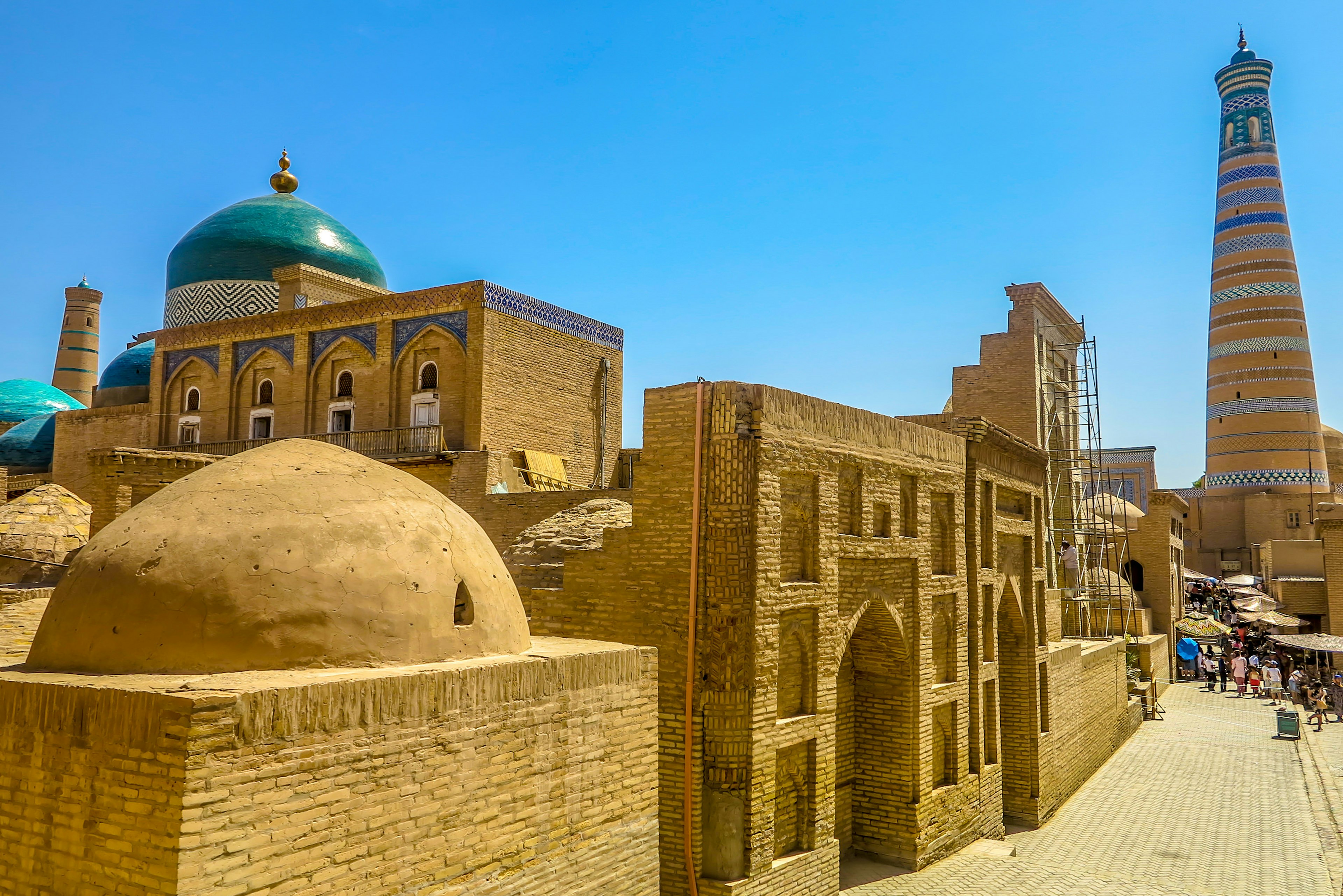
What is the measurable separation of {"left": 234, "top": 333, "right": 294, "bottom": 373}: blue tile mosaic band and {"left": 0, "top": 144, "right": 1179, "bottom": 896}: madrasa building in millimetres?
5139

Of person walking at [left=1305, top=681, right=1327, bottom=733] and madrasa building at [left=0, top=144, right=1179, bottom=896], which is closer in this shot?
madrasa building at [left=0, top=144, right=1179, bottom=896]

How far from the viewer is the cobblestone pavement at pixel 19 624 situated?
759 centimetres

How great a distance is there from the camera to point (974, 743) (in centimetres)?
1251

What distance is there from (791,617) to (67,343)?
42684 mm

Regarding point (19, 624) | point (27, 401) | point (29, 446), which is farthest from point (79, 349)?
point (19, 624)

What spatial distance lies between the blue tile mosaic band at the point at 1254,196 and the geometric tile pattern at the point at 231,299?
37444 millimetres

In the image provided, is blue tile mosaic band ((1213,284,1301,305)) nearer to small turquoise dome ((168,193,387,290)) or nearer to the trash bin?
the trash bin

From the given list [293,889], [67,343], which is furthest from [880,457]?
[67,343]

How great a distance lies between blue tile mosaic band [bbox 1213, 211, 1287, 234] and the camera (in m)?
40.7

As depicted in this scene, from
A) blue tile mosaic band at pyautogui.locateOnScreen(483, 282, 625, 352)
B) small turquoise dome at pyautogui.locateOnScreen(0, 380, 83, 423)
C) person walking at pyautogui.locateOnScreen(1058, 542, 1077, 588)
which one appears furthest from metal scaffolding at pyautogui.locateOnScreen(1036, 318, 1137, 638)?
small turquoise dome at pyautogui.locateOnScreen(0, 380, 83, 423)

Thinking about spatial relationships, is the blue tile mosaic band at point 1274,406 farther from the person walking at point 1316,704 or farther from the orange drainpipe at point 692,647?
the orange drainpipe at point 692,647

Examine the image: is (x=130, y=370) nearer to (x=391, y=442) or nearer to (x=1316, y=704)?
(x=391, y=442)

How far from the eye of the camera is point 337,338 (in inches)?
850

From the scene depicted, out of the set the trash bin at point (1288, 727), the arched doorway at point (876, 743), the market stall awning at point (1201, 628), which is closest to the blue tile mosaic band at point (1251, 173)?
the market stall awning at point (1201, 628)
